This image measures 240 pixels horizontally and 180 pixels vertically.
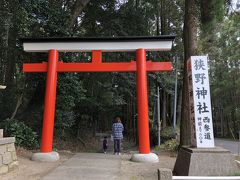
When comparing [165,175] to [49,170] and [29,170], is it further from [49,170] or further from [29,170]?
[29,170]

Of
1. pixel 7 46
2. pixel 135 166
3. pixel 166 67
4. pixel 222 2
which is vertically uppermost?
pixel 222 2

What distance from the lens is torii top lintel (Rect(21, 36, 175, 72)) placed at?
408 inches

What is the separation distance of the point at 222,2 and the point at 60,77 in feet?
23.3

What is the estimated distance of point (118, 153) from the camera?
38.7 ft

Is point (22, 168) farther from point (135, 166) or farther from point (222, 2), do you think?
point (222, 2)

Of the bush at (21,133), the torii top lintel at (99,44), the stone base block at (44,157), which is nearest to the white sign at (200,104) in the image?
the torii top lintel at (99,44)

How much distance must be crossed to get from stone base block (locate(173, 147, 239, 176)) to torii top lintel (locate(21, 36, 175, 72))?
4.04 m

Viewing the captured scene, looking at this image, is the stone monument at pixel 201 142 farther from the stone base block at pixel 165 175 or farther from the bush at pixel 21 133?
the bush at pixel 21 133

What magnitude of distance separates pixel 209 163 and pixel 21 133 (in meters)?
7.42

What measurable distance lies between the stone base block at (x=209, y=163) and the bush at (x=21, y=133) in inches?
268

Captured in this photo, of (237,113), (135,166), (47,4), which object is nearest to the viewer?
(135,166)

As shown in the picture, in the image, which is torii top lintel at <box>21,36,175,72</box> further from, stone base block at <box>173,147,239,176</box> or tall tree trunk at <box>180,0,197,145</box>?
stone base block at <box>173,147,239,176</box>

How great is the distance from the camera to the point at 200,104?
745 centimetres

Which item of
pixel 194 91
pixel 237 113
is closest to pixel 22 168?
pixel 194 91
